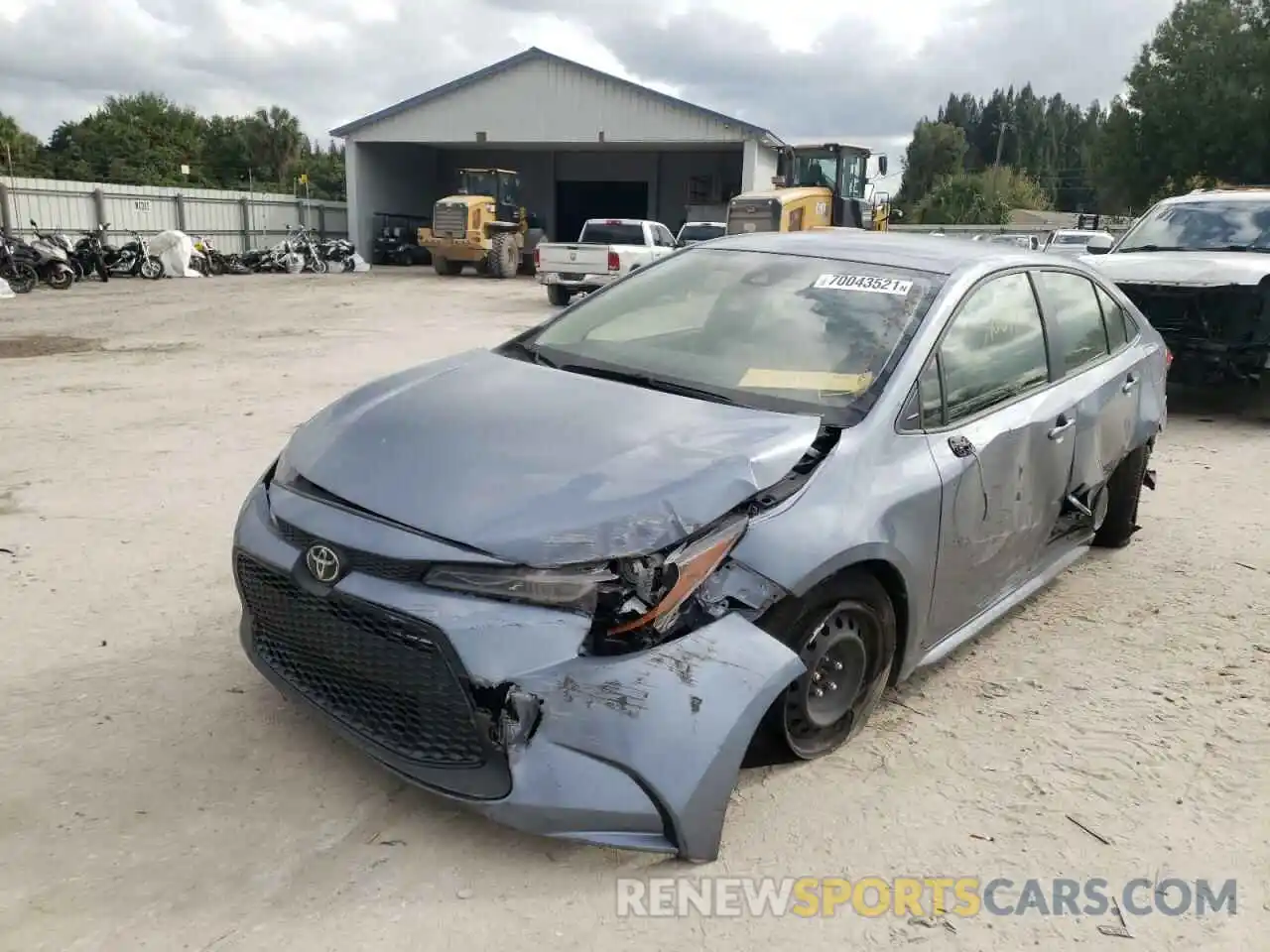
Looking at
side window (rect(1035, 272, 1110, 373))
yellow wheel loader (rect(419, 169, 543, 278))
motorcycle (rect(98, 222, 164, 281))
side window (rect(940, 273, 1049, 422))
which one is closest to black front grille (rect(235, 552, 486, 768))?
side window (rect(940, 273, 1049, 422))

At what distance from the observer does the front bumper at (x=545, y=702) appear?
235 centimetres

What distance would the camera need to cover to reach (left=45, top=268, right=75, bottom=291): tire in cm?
2017

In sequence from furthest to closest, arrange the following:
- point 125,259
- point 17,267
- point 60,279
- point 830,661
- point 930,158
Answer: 1. point 930,158
2. point 125,259
3. point 60,279
4. point 17,267
5. point 830,661

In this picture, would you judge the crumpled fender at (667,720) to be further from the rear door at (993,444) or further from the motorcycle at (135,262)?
the motorcycle at (135,262)

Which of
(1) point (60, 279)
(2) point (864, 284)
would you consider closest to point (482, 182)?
(1) point (60, 279)

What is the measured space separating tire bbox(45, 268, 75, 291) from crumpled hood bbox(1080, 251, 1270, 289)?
781 inches

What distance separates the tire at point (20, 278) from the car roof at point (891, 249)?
19.2 metres

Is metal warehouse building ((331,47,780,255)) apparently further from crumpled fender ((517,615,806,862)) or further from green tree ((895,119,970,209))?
green tree ((895,119,970,209))

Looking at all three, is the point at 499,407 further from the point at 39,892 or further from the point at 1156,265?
the point at 1156,265

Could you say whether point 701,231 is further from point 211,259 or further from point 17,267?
point 17,267

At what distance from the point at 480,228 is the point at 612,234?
8.05m

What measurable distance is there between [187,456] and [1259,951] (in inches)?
243

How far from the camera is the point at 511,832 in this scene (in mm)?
2682

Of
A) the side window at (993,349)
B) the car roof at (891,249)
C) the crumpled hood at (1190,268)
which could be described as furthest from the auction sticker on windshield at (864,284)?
the crumpled hood at (1190,268)
